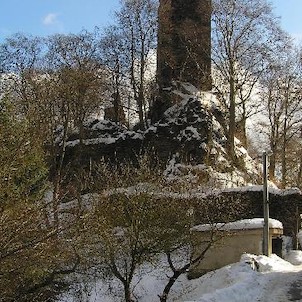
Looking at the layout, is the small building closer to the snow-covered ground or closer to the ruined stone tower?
the snow-covered ground

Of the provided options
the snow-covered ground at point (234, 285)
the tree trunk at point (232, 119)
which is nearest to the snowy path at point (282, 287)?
the snow-covered ground at point (234, 285)

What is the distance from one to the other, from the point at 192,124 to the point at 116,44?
6.73 metres

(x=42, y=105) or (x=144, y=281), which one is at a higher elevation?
(x=42, y=105)

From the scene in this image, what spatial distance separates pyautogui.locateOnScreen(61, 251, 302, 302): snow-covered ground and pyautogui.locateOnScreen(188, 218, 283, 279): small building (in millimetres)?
686

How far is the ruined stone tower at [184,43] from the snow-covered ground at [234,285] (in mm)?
13869

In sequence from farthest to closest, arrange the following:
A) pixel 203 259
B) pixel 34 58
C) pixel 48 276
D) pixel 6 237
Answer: pixel 34 58 < pixel 203 259 < pixel 48 276 < pixel 6 237

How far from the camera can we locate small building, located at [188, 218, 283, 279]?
17703mm

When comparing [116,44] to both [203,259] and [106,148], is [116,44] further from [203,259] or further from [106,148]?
[203,259]

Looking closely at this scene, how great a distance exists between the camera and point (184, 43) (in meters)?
32.8

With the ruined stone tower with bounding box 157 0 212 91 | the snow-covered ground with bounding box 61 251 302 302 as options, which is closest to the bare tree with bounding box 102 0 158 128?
the ruined stone tower with bounding box 157 0 212 91

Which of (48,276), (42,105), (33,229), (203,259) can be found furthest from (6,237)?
(42,105)

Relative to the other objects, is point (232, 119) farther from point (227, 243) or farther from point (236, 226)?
point (227, 243)

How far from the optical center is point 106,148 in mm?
30844

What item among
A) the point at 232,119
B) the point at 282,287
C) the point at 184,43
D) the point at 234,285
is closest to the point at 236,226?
the point at 282,287
